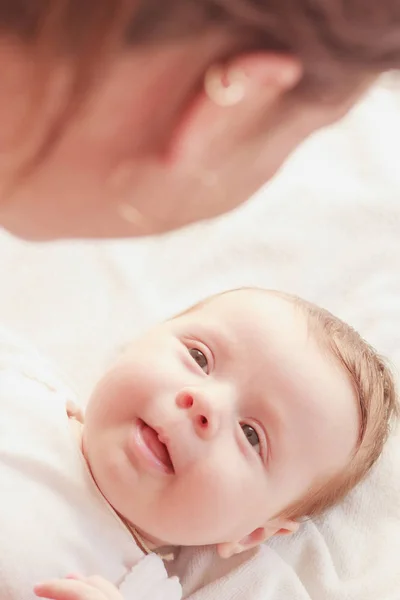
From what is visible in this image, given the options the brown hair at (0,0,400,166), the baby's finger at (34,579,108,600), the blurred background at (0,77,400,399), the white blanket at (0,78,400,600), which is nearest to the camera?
the brown hair at (0,0,400,166)

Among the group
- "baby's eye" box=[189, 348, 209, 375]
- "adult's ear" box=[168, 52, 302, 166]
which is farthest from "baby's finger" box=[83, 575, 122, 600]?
"adult's ear" box=[168, 52, 302, 166]

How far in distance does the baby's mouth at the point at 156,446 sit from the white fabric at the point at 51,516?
9 cm

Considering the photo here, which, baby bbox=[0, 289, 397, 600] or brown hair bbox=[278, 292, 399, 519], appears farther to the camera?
brown hair bbox=[278, 292, 399, 519]

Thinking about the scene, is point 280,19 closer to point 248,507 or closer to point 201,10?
point 201,10

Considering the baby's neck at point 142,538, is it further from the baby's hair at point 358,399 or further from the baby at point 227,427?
the baby's hair at point 358,399

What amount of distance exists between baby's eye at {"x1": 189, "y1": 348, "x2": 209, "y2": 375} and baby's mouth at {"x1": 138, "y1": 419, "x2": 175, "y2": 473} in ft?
0.30

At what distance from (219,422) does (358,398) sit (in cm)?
17

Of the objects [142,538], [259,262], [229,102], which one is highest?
[229,102]

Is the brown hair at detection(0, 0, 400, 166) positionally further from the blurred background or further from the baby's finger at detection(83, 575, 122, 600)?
the blurred background

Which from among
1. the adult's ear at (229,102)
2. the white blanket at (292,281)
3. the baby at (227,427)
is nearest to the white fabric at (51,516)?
the baby at (227,427)

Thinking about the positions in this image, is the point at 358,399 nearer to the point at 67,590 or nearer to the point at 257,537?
the point at 257,537

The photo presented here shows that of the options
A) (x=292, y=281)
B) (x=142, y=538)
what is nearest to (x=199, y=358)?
(x=142, y=538)

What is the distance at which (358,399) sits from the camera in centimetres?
83

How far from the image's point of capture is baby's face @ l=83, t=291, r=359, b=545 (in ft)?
2.41
